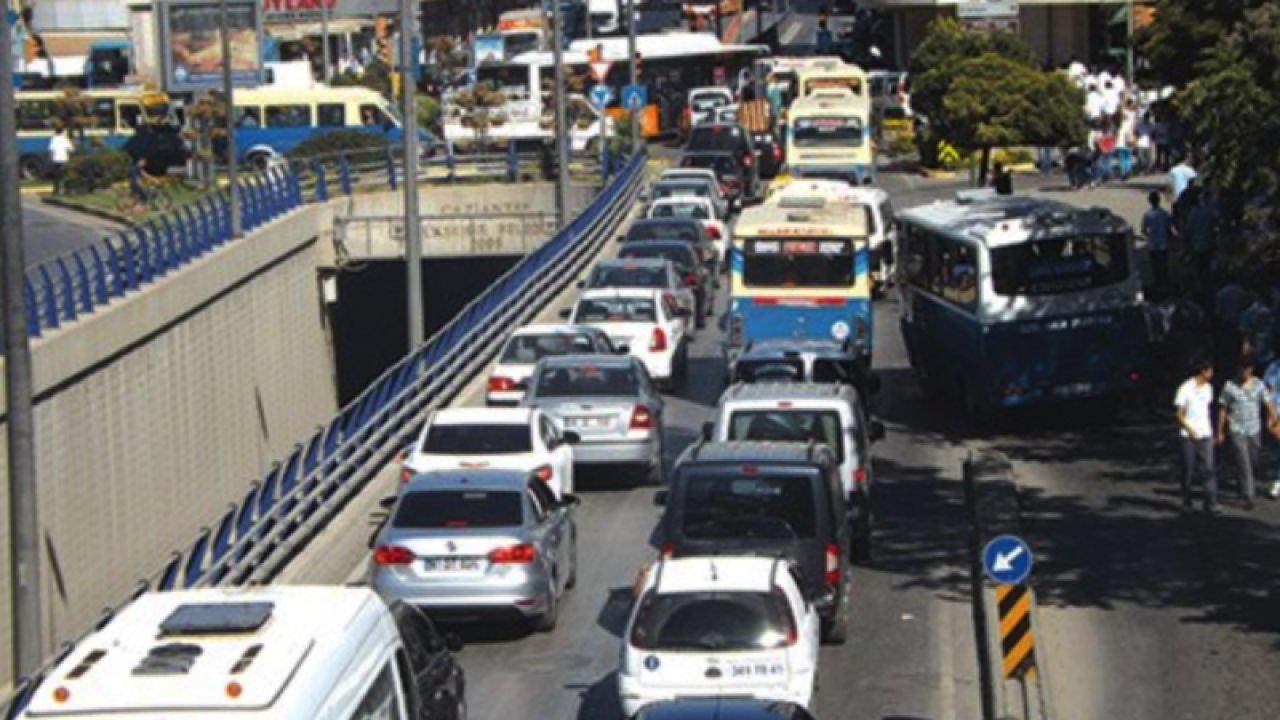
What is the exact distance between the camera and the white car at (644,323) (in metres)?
37.4

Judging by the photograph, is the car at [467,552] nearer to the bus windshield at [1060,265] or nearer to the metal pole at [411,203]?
the bus windshield at [1060,265]

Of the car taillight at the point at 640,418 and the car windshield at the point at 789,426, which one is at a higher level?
the car windshield at the point at 789,426

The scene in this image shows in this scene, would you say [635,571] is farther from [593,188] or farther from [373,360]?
[593,188]

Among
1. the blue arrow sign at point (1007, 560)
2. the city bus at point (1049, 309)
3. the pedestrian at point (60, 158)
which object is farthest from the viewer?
the pedestrian at point (60, 158)

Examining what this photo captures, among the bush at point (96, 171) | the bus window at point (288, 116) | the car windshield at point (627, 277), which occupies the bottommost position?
the car windshield at point (627, 277)

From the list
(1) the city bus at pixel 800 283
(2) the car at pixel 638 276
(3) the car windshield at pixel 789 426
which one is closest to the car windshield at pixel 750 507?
(3) the car windshield at pixel 789 426

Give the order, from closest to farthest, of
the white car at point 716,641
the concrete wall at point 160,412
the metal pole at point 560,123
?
1. the white car at point 716,641
2. the concrete wall at point 160,412
3. the metal pole at point 560,123

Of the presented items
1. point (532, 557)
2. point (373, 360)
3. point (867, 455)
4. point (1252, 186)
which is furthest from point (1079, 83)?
point (532, 557)

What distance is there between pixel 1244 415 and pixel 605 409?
7.40 meters

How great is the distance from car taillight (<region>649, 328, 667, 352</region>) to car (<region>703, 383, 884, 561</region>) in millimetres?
10660

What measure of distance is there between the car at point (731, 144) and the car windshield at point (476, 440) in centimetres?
3795

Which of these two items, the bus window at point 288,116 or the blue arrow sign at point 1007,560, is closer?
the blue arrow sign at point 1007,560

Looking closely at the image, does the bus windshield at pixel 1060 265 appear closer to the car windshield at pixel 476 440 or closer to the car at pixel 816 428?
the car at pixel 816 428

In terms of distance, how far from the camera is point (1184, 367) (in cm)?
3556
